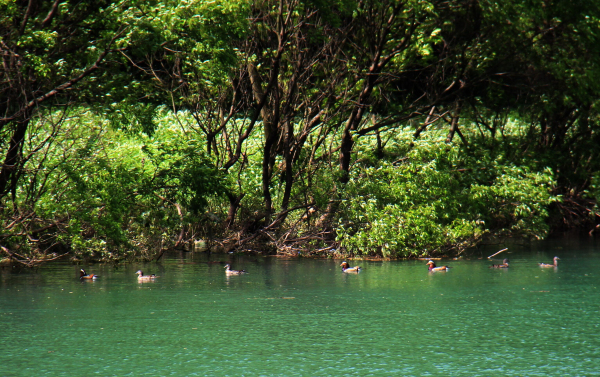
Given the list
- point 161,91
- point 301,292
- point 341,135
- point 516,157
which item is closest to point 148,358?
point 301,292

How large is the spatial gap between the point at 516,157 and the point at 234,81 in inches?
400

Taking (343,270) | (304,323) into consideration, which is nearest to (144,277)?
(343,270)

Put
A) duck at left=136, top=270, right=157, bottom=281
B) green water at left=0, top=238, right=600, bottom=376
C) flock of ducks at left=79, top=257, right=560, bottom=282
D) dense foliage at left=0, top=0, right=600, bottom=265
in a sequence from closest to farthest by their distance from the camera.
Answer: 1. green water at left=0, top=238, right=600, bottom=376
2. duck at left=136, top=270, right=157, bottom=281
3. flock of ducks at left=79, top=257, right=560, bottom=282
4. dense foliage at left=0, top=0, right=600, bottom=265

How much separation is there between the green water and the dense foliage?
2.44 metres

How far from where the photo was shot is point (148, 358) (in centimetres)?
948

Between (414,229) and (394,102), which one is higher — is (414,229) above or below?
below

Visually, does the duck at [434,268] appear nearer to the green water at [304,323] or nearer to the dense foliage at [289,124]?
the green water at [304,323]


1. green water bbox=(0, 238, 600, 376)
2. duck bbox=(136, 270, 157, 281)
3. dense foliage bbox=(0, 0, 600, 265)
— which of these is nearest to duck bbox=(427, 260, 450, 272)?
green water bbox=(0, 238, 600, 376)

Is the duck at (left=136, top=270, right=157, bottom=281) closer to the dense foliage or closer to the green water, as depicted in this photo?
the green water

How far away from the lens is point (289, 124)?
23078mm

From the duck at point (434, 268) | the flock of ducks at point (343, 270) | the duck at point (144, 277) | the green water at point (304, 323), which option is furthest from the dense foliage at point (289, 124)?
the green water at point (304, 323)

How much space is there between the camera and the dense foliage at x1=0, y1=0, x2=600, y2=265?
17.9 metres

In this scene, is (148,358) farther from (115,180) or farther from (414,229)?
(414,229)

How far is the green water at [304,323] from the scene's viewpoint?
913 centimetres
